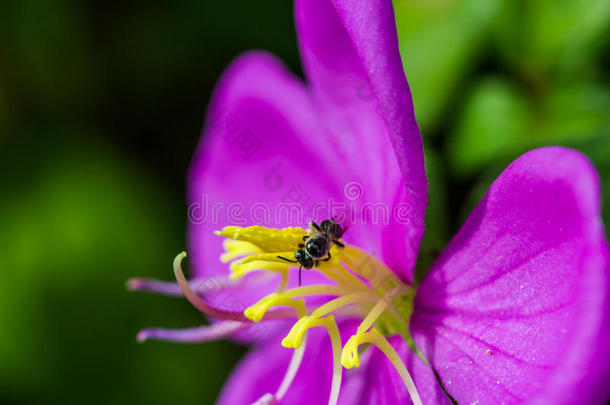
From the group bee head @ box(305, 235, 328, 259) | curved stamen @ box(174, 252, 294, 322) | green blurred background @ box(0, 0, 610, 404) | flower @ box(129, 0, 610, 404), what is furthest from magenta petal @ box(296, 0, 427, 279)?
green blurred background @ box(0, 0, 610, 404)

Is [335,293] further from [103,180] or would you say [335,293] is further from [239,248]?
[103,180]

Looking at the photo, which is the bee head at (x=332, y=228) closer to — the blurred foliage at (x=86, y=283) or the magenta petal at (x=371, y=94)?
the magenta petal at (x=371, y=94)

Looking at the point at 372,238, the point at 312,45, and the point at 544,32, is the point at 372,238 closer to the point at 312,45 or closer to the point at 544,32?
the point at 312,45

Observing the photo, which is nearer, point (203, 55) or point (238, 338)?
point (238, 338)

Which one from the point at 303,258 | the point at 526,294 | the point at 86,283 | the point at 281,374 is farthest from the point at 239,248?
the point at 86,283

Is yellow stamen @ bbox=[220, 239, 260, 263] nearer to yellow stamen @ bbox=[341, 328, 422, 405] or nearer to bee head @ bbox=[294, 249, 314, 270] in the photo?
bee head @ bbox=[294, 249, 314, 270]

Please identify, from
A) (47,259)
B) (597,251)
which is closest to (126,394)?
(47,259)

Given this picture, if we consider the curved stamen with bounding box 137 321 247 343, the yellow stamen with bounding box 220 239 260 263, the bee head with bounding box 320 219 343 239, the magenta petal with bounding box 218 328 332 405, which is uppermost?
the yellow stamen with bounding box 220 239 260 263
